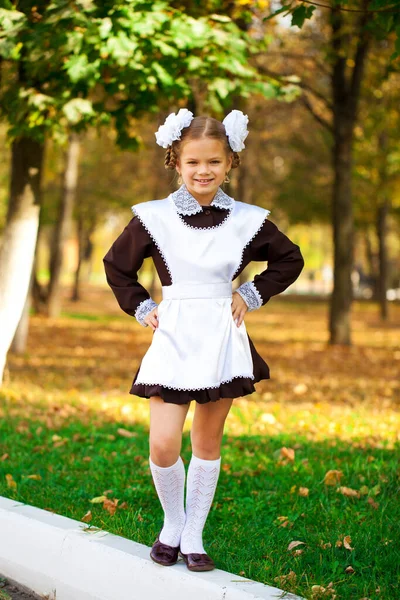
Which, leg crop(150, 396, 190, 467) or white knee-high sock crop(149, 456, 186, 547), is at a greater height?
leg crop(150, 396, 190, 467)

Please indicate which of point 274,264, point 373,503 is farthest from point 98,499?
point 274,264

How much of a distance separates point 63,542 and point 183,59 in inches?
186

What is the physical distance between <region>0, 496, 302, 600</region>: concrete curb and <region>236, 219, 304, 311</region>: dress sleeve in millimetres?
1165

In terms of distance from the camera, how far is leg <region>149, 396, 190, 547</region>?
11.5ft

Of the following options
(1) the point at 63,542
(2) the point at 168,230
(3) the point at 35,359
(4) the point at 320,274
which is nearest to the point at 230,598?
(1) the point at 63,542

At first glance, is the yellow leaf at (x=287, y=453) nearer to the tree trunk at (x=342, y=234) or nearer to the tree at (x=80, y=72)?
the tree at (x=80, y=72)

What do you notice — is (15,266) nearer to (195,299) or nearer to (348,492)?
(348,492)

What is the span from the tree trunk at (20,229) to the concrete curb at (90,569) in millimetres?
3447

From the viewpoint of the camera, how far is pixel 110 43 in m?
6.36

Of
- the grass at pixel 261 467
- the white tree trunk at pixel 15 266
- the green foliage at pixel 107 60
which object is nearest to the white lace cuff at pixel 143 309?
the grass at pixel 261 467

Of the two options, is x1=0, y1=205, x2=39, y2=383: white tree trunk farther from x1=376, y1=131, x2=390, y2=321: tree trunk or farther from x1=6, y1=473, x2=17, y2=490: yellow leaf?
x1=376, y1=131, x2=390, y2=321: tree trunk

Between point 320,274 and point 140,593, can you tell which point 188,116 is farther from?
point 320,274

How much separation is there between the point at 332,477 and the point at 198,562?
1993 millimetres

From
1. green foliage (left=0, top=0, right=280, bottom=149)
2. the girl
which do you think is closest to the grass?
the girl
